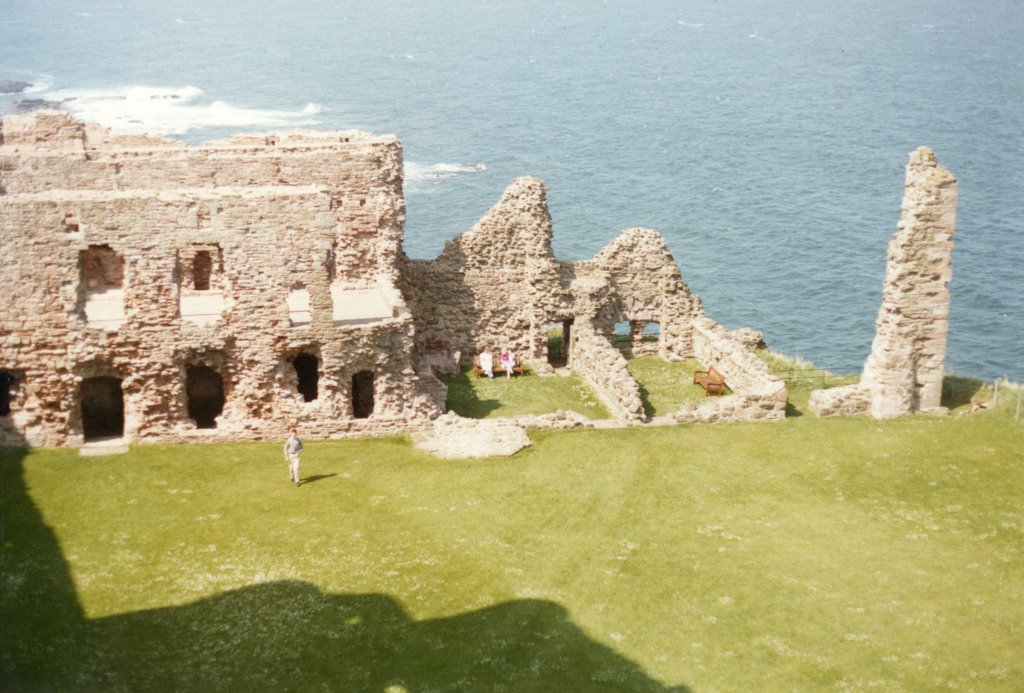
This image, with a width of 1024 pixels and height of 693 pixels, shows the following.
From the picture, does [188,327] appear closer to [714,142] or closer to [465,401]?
[465,401]

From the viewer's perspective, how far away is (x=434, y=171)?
11725 cm

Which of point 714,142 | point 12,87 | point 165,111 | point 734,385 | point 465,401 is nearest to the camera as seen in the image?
point 465,401

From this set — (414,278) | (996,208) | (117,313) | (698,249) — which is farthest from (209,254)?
(996,208)

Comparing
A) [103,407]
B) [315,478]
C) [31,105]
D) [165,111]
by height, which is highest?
[31,105]

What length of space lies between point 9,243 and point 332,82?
463 ft

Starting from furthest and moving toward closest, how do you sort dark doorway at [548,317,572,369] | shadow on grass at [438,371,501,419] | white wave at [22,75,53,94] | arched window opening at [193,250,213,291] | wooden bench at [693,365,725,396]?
white wave at [22,75,53,94]
dark doorway at [548,317,572,369]
wooden bench at [693,365,725,396]
shadow on grass at [438,371,501,419]
arched window opening at [193,250,213,291]

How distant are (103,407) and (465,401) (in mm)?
12687

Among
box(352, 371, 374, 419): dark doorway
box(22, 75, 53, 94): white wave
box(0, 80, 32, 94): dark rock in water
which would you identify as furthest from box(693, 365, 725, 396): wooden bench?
box(0, 80, 32, 94): dark rock in water

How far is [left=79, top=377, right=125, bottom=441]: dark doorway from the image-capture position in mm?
40750

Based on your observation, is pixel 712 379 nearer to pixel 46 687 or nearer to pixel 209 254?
pixel 209 254

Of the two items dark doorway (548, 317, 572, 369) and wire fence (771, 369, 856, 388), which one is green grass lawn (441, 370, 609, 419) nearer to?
dark doorway (548, 317, 572, 369)

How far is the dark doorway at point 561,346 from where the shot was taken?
52.5 metres

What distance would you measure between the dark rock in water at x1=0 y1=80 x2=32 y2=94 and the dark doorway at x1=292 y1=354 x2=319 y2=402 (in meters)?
119

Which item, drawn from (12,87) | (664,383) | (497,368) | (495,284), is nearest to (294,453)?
(497,368)
